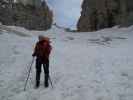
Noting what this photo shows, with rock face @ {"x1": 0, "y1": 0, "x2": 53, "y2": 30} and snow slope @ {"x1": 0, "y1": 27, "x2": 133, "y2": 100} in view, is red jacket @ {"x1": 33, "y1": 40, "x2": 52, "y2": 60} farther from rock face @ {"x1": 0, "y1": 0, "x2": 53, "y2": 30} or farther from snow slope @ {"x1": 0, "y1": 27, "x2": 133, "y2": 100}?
rock face @ {"x1": 0, "y1": 0, "x2": 53, "y2": 30}

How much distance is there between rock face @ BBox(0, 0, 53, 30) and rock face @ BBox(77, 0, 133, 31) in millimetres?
16802

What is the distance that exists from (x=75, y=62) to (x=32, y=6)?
65.3 m

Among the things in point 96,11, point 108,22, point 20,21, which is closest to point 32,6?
point 20,21

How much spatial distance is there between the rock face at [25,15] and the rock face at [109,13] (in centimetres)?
1680

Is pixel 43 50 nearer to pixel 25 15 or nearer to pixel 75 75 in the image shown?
pixel 75 75

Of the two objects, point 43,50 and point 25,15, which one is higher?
point 25,15

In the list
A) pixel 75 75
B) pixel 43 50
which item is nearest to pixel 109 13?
pixel 75 75

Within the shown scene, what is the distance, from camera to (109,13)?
48750mm

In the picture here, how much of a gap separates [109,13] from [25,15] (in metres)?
29.2

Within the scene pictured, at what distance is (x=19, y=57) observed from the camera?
1748 cm

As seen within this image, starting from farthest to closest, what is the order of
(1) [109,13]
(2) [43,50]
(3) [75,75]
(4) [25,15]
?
(4) [25,15]
(1) [109,13]
(3) [75,75]
(2) [43,50]

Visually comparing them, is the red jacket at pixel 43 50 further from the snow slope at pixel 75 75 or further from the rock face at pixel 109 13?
the rock face at pixel 109 13

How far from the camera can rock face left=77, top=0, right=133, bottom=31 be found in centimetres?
4268

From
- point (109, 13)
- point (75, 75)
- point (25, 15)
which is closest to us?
point (75, 75)
